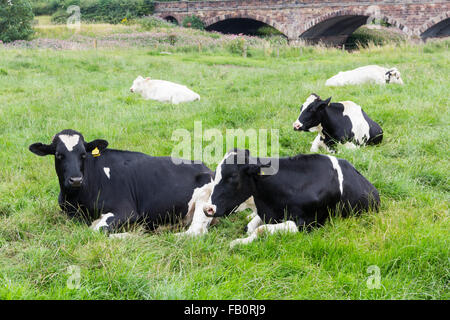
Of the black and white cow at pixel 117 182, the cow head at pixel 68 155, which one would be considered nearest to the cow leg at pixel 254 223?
the black and white cow at pixel 117 182

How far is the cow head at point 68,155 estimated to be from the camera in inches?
162

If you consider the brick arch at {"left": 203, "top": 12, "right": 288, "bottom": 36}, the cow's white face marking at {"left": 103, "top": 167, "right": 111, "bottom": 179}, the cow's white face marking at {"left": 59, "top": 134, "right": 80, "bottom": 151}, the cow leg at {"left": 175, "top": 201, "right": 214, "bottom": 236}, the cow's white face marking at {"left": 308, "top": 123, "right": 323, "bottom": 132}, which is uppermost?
the brick arch at {"left": 203, "top": 12, "right": 288, "bottom": 36}

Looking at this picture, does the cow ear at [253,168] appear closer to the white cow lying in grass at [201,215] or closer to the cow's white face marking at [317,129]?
the white cow lying in grass at [201,215]

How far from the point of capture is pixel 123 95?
11.4 m

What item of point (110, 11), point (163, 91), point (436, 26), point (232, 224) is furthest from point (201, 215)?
point (110, 11)

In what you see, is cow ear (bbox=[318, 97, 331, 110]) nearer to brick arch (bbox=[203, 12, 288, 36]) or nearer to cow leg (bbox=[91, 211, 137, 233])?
cow leg (bbox=[91, 211, 137, 233])

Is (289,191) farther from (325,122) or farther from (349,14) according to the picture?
(349,14)

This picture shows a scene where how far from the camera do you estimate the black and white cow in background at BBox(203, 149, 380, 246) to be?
13.7 feet

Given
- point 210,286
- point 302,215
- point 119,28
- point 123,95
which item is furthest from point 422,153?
point 119,28

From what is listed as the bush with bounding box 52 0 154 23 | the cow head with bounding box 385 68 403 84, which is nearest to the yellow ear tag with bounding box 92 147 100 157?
the cow head with bounding box 385 68 403 84

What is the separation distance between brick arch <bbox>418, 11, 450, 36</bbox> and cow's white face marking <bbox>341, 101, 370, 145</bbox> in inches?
1151

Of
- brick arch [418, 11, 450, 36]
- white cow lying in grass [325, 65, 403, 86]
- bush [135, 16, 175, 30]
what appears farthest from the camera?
bush [135, 16, 175, 30]

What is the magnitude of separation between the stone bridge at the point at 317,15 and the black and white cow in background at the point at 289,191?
32.6 meters
